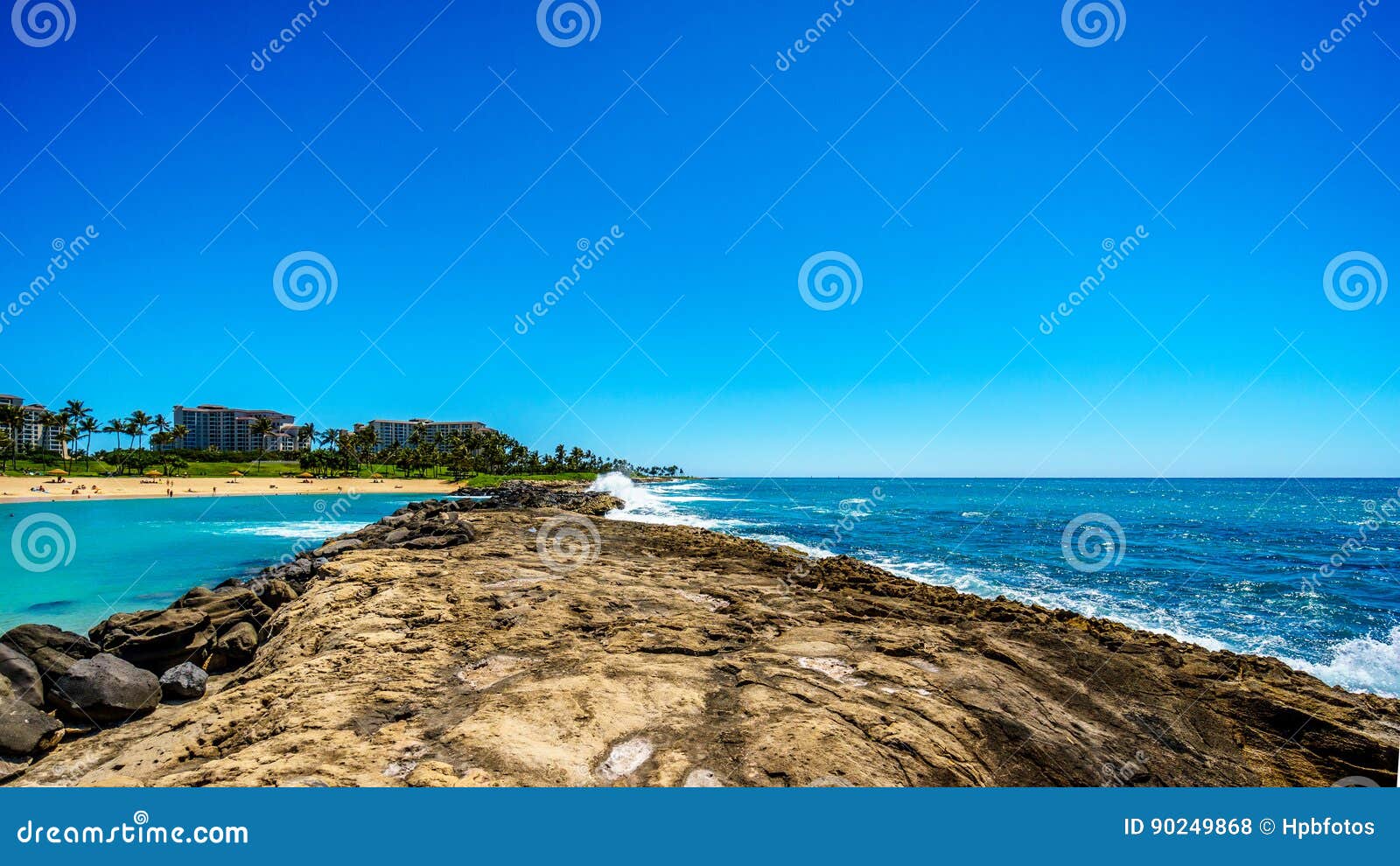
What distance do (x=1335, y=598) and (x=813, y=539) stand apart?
16652 millimetres

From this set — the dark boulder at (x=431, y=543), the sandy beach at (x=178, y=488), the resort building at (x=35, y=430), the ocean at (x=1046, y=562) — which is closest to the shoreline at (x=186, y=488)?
the sandy beach at (x=178, y=488)

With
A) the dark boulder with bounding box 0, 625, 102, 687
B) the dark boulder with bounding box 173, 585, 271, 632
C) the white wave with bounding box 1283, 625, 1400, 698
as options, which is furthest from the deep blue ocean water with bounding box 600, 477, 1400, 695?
the dark boulder with bounding box 0, 625, 102, 687

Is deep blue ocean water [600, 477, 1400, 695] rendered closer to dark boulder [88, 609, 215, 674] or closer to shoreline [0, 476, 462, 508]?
dark boulder [88, 609, 215, 674]

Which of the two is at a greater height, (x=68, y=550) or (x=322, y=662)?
(x=68, y=550)

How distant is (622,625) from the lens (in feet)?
27.8

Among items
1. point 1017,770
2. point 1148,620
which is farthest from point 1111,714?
point 1148,620

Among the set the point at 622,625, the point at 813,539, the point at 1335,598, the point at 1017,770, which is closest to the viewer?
the point at 1017,770

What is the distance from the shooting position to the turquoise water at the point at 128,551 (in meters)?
13.9

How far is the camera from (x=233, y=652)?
8.77m

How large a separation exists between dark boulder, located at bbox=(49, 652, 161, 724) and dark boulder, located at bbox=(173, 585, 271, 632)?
2.74 meters

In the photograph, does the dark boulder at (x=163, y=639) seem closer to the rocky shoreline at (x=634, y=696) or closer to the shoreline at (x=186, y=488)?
the rocky shoreline at (x=634, y=696)

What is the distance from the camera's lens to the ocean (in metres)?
12.5

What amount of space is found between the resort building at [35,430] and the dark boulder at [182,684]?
10957 cm

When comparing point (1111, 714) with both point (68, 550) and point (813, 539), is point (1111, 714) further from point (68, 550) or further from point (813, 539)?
point (68, 550)
